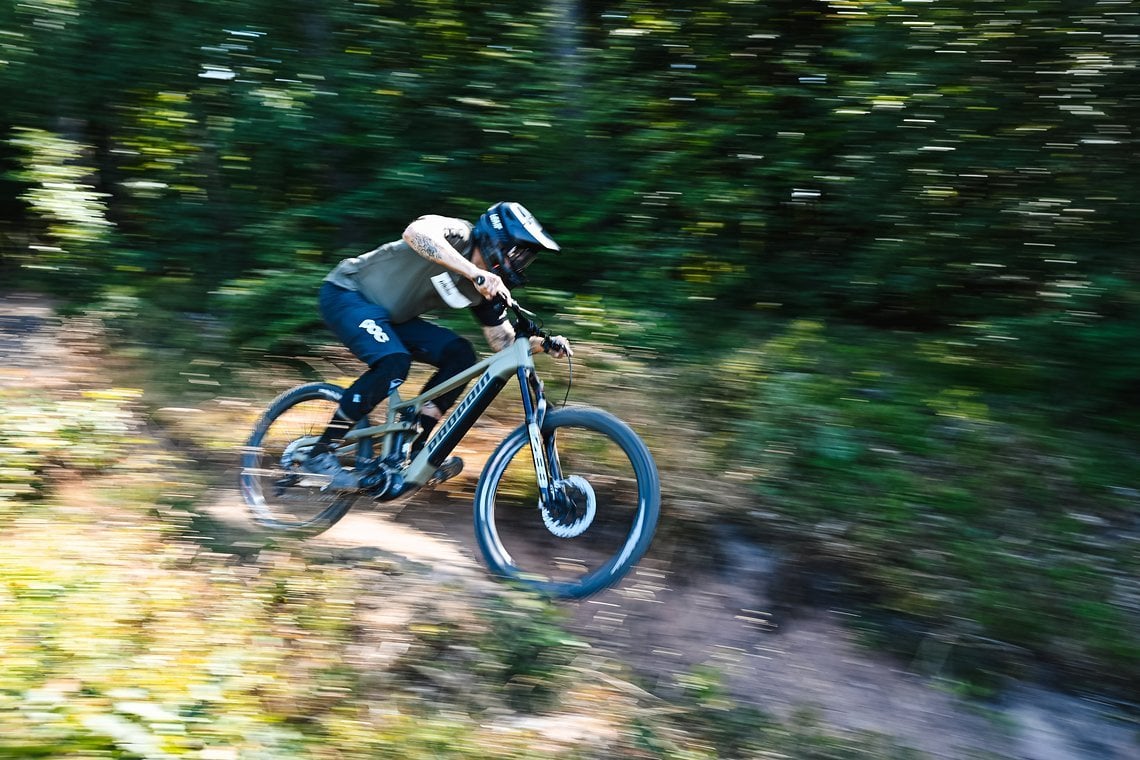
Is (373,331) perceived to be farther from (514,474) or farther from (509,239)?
(514,474)

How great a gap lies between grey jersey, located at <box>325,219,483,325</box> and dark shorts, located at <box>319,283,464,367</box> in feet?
0.18

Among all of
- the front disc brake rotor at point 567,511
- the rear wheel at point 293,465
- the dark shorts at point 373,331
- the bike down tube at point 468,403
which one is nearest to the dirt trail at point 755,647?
the rear wheel at point 293,465

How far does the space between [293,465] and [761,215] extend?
4.06 metres

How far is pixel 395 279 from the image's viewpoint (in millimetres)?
4934

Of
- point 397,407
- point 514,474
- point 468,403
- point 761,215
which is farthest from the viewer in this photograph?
point 761,215

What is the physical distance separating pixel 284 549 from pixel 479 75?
5.01 meters

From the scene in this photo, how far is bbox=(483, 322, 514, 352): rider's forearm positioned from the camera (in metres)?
4.95

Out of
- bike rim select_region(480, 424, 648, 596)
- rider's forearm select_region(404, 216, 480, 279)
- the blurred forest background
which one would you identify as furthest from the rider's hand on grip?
the blurred forest background

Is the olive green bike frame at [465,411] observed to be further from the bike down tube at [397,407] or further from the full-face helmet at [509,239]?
the full-face helmet at [509,239]

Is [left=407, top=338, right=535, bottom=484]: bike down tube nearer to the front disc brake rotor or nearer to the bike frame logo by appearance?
the bike frame logo

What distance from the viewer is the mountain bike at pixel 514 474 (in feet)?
14.3

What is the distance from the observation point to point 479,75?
8.11m

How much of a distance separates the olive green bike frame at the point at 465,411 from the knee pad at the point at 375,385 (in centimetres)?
13

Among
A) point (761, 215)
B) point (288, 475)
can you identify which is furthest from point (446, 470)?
point (761, 215)
